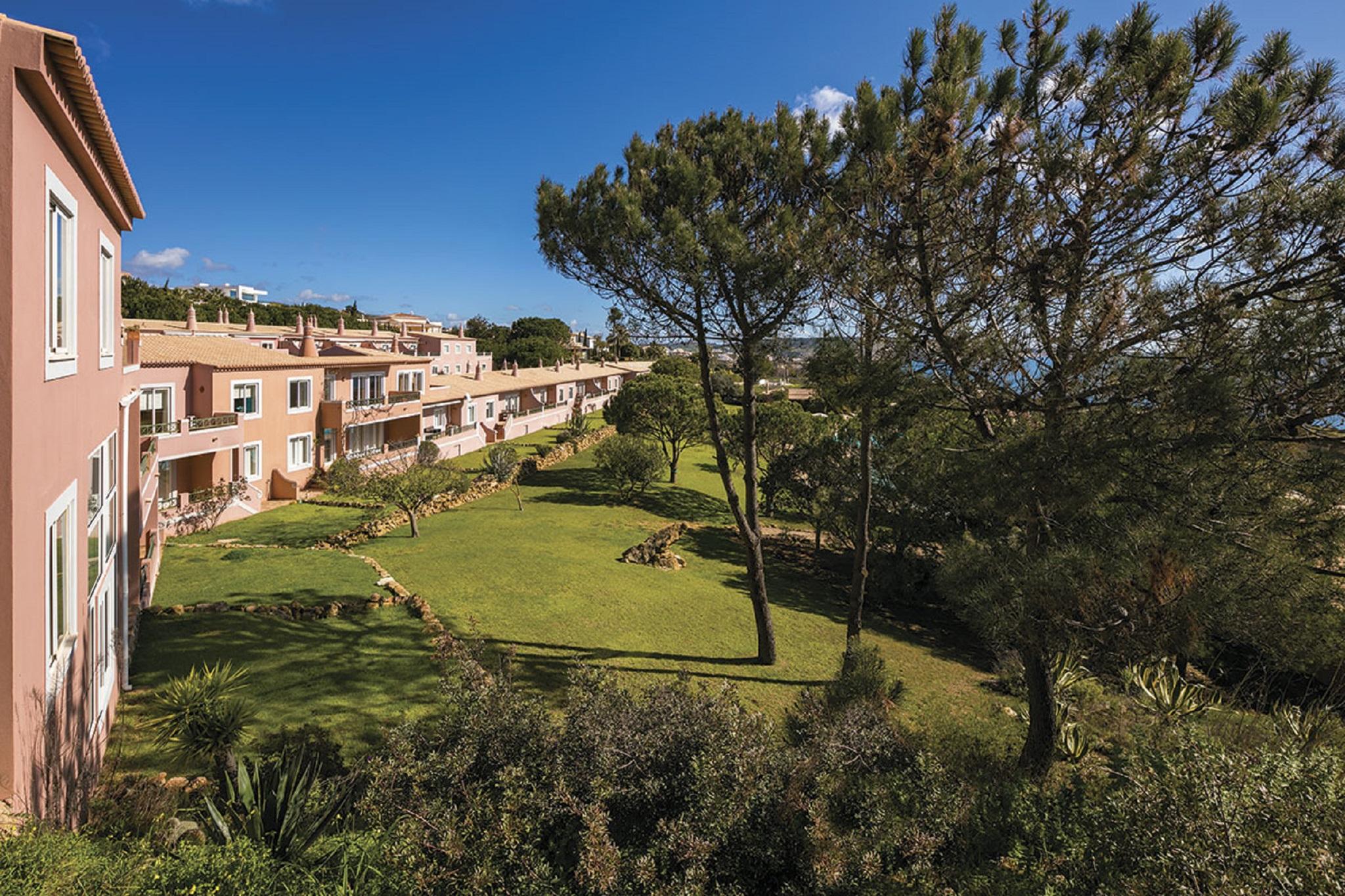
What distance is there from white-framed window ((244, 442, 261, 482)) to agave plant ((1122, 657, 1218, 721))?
3006 centimetres

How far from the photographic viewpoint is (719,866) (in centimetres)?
516

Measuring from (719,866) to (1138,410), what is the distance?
662 cm

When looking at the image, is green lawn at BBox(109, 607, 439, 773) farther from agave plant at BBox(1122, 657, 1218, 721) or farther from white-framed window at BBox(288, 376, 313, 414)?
white-framed window at BBox(288, 376, 313, 414)

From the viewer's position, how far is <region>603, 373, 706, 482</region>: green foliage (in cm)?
3972

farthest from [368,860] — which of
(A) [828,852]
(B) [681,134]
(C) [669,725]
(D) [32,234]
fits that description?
(B) [681,134]

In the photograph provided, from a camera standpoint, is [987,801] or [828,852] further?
[987,801]

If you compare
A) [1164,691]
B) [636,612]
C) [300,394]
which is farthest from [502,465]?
[1164,691]

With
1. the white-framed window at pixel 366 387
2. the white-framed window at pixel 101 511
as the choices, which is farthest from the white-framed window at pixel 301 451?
the white-framed window at pixel 101 511

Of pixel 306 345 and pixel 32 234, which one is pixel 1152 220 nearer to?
pixel 32 234

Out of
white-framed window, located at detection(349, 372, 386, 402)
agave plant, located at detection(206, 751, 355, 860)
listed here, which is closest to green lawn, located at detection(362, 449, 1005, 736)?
agave plant, located at detection(206, 751, 355, 860)

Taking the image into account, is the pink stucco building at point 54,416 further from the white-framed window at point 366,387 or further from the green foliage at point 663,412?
the green foliage at point 663,412

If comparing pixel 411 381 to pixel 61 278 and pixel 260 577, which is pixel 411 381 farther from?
pixel 61 278

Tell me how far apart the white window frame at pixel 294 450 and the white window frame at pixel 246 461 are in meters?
1.51

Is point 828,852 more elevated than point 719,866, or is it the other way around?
point 828,852
